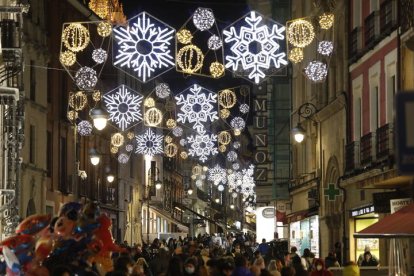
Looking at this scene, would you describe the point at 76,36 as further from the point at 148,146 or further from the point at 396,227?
the point at 148,146

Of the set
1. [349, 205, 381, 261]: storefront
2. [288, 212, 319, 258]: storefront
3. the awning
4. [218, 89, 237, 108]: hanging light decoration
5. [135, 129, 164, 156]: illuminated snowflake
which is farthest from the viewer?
[135, 129, 164, 156]: illuminated snowflake

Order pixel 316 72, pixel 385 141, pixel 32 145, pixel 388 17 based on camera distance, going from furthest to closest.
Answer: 1. pixel 32 145
2. pixel 388 17
3. pixel 316 72
4. pixel 385 141

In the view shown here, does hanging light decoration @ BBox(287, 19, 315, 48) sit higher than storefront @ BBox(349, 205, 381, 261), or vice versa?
hanging light decoration @ BBox(287, 19, 315, 48)

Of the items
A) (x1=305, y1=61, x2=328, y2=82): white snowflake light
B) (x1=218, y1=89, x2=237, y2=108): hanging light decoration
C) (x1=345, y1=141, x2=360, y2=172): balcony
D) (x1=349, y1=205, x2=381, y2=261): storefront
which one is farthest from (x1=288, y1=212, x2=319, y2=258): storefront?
(x1=305, y1=61, x2=328, y2=82): white snowflake light

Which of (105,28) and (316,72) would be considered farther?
(316,72)

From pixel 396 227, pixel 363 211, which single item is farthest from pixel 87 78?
pixel 396 227

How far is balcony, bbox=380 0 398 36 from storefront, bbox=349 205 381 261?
238 inches

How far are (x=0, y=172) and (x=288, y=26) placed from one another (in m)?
8.25

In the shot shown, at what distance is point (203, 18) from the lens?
2573cm

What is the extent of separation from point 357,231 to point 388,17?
811cm

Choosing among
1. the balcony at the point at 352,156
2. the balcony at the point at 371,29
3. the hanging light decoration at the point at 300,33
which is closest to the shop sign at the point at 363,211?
the balcony at the point at 352,156

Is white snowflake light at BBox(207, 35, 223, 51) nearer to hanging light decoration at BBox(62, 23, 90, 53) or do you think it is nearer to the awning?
hanging light decoration at BBox(62, 23, 90, 53)

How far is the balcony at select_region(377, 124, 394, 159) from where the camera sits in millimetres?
28062

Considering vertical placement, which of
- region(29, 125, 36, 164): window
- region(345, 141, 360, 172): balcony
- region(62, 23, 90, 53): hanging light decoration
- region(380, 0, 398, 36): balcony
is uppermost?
region(380, 0, 398, 36): balcony
